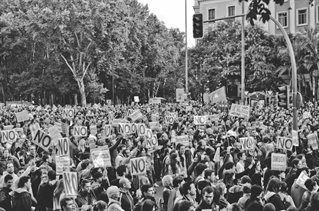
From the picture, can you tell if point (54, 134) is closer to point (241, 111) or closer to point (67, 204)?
point (67, 204)

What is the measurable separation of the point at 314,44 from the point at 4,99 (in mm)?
33063

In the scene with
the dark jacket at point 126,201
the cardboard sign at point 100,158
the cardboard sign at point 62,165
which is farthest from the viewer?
the cardboard sign at point 100,158

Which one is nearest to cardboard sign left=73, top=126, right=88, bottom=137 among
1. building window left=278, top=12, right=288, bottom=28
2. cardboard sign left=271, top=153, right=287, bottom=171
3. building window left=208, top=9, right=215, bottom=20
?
cardboard sign left=271, top=153, right=287, bottom=171

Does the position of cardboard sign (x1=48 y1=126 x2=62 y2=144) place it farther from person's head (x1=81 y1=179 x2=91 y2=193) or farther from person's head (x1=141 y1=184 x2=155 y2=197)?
person's head (x1=141 y1=184 x2=155 y2=197)

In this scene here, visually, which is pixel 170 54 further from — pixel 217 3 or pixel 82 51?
pixel 82 51

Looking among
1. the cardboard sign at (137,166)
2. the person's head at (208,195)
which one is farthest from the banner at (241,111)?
the person's head at (208,195)

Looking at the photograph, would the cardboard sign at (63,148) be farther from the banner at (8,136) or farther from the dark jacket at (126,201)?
the banner at (8,136)

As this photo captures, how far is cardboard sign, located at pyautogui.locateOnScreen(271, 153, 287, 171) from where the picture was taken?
10336 mm

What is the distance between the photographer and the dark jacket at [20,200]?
873cm

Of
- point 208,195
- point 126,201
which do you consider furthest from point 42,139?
→ point 208,195

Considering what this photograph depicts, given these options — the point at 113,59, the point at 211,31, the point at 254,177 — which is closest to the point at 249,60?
the point at 211,31

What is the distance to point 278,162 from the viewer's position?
10406mm

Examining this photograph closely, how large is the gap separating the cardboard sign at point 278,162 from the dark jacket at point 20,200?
431 cm

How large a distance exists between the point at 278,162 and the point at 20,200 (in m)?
4.58
